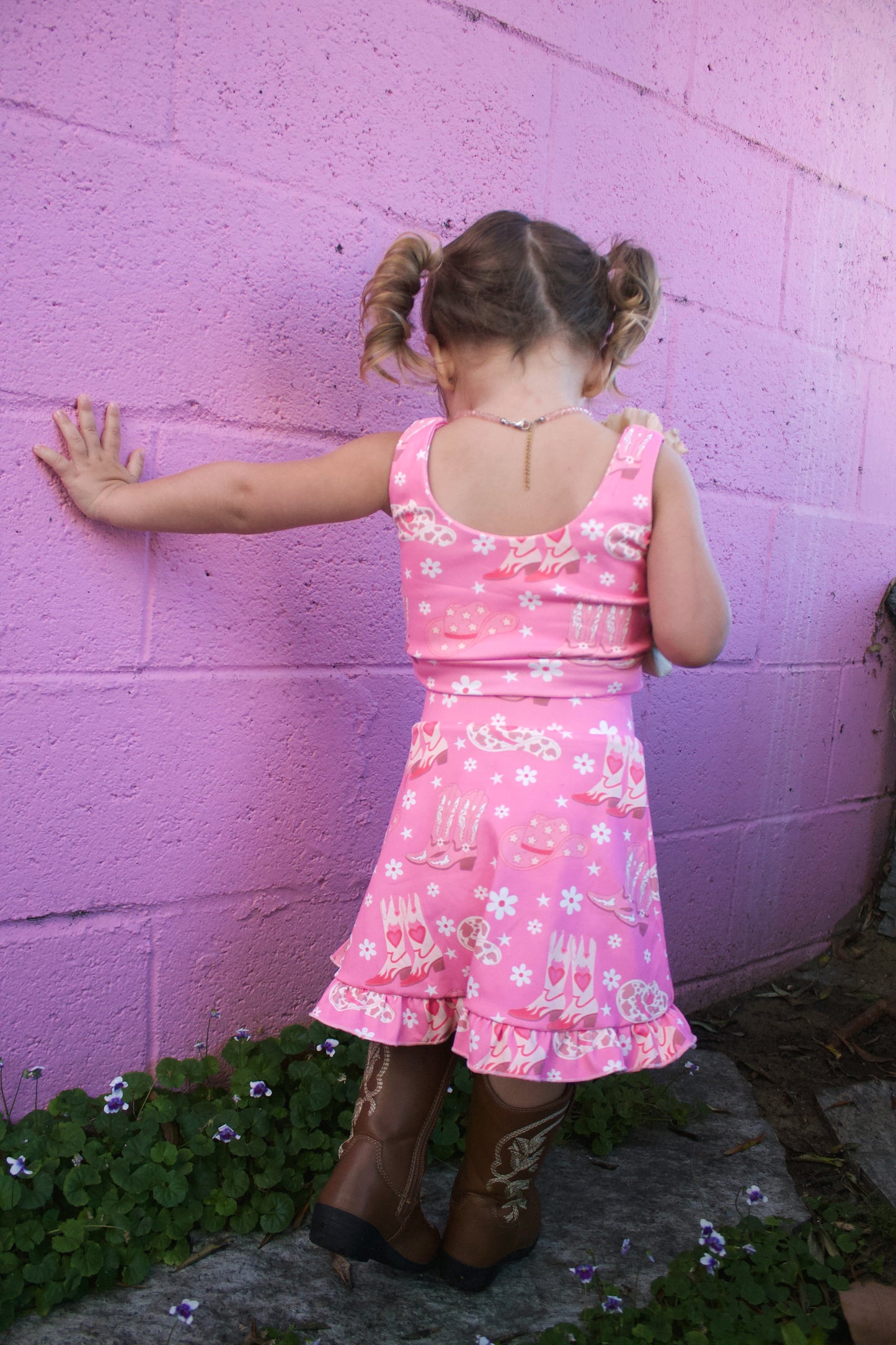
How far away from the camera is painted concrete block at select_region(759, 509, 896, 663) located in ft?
9.22

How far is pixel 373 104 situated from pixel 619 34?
2.31 ft

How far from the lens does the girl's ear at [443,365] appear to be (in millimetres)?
1689

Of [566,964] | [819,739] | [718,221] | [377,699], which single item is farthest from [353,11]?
[819,739]

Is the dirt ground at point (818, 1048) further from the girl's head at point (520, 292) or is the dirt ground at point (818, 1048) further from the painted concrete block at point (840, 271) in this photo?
the painted concrete block at point (840, 271)

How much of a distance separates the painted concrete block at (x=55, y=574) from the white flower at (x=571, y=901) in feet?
2.78

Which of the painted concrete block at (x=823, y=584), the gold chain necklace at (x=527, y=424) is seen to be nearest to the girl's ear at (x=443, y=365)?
the gold chain necklace at (x=527, y=424)

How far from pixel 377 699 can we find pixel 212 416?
2.09ft

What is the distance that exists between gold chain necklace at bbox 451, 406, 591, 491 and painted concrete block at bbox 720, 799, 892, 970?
1595 millimetres

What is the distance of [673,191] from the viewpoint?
8.05ft

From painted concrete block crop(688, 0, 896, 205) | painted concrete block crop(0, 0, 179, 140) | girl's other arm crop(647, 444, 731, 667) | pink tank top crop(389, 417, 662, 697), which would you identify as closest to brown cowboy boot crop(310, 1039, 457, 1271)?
pink tank top crop(389, 417, 662, 697)

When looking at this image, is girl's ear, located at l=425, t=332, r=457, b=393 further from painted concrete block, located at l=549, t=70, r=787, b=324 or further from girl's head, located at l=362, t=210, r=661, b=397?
painted concrete block, located at l=549, t=70, r=787, b=324

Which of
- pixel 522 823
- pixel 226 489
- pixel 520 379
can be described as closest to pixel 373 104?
pixel 520 379

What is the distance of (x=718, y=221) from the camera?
8.39 ft

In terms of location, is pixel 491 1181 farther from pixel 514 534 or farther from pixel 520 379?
pixel 520 379
